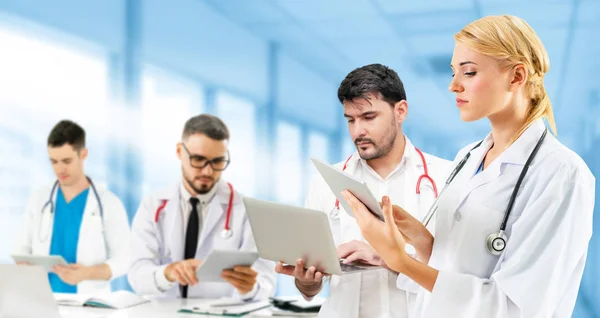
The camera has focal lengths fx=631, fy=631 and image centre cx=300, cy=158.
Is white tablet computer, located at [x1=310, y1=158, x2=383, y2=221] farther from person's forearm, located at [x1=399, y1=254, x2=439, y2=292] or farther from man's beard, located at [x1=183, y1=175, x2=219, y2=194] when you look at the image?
man's beard, located at [x1=183, y1=175, x2=219, y2=194]

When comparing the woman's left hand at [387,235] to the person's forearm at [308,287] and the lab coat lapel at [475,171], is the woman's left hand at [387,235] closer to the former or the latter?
the lab coat lapel at [475,171]

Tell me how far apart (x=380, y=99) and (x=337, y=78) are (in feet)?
7.17

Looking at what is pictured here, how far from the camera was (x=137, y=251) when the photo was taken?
3.39 meters

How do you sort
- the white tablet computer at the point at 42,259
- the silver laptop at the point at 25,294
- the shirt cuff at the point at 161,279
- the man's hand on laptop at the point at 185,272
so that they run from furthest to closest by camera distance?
the white tablet computer at the point at 42,259, the shirt cuff at the point at 161,279, the man's hand on laptop at the point at 185,272, the silver laptop at the point at 25,294

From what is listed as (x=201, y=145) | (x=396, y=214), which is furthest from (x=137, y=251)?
(x=396, y=214)

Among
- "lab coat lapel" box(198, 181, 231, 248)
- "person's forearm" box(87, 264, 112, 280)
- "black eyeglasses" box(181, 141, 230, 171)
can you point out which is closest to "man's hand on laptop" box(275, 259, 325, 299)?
"lab coat lapel" box(198, 181, 231, 248)

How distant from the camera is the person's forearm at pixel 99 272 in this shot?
12.9 ft

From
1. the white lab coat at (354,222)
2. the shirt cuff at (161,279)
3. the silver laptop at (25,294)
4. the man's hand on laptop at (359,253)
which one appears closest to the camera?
the man's hand on laptop at (359,253)

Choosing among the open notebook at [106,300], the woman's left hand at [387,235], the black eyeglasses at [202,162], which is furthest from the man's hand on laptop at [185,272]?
the woman's left hand at [387,235]

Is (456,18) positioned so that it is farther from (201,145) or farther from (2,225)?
(2,225)

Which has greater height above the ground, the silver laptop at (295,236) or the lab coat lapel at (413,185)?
the lab coat lapel at (413,185)

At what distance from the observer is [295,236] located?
2.20 m

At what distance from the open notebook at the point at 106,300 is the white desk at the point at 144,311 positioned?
4 cm

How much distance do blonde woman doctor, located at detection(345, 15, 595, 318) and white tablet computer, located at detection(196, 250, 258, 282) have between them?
116cm
